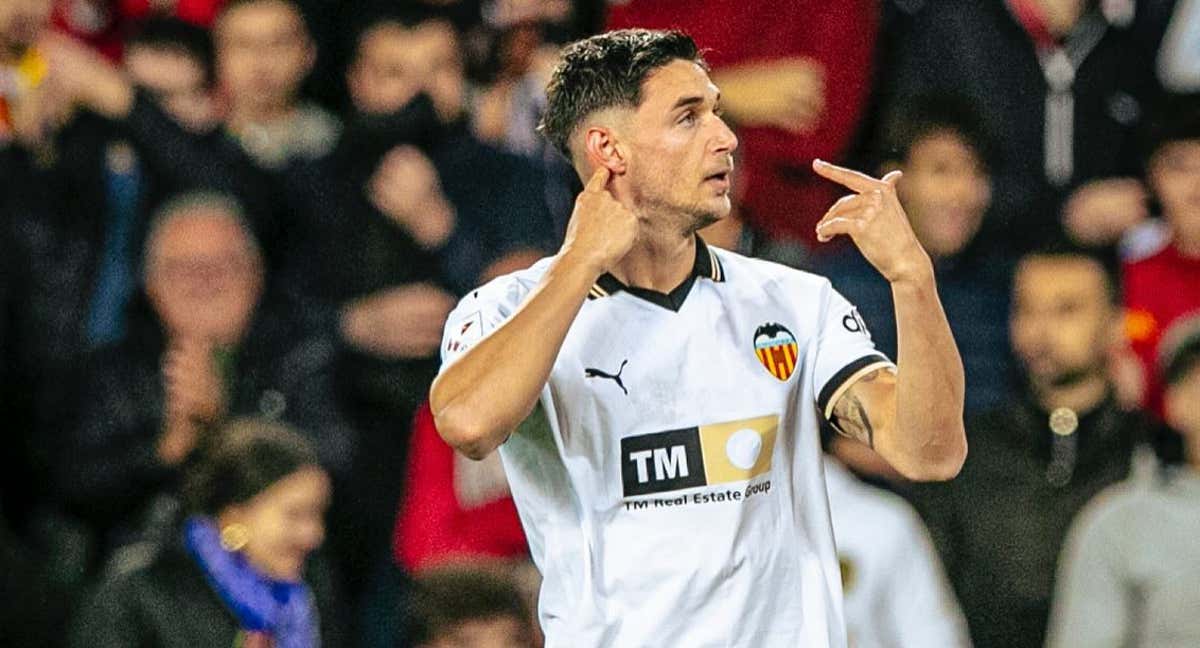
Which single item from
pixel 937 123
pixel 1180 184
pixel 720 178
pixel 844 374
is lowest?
pixel 844 374

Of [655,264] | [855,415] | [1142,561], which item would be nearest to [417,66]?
[1142,561]

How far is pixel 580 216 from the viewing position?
367cm

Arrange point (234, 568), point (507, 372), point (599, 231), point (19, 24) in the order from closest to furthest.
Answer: point (507, 372), point (599, 231), point (234, 568), point (19, 24)

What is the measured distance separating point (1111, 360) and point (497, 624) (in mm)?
2140

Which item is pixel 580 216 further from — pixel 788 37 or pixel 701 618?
pixel 788 37

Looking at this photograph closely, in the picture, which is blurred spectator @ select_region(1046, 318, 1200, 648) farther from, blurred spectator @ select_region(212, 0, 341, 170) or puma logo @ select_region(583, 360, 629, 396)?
blurred spectator @ select_region(212, 0, 341, 170)

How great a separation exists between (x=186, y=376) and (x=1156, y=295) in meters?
3.18

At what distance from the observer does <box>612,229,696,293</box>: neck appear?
3.86 meters

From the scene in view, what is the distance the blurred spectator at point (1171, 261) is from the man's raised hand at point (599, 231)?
321 centimetres

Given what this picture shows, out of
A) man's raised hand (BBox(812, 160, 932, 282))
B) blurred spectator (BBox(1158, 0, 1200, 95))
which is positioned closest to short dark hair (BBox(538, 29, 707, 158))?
man's raised hand (BBox(812, 160, 932, 282))

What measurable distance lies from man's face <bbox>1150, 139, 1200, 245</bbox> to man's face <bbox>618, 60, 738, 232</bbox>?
308 cm

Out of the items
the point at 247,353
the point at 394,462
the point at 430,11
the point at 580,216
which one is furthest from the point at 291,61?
the point at 580,216

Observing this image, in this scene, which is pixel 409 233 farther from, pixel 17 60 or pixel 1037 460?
pixel 1037 460

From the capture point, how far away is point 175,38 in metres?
6.84
